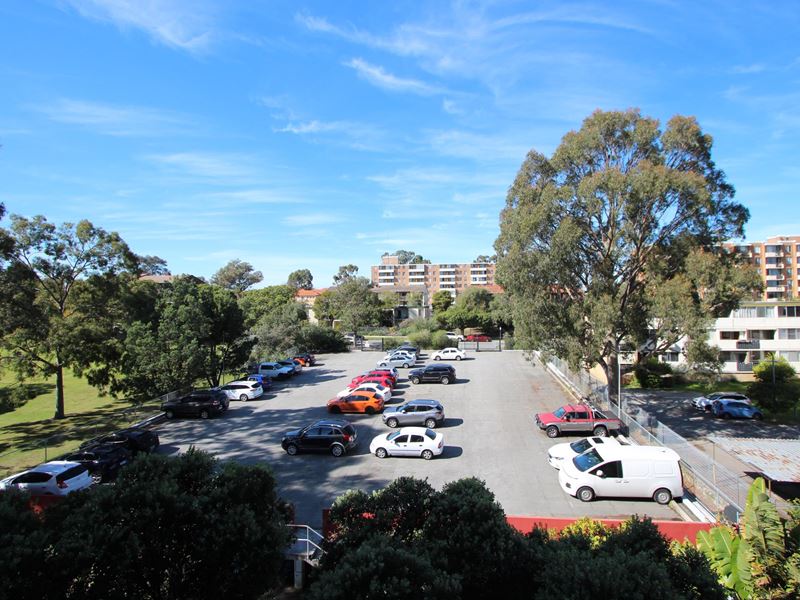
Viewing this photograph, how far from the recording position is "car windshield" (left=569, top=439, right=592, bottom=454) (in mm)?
18250

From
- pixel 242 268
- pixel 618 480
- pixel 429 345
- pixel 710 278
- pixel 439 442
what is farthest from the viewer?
pixel 242 268

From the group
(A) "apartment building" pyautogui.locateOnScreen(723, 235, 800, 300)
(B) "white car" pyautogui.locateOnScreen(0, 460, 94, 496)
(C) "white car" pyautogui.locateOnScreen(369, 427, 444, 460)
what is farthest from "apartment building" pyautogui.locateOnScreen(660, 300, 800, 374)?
(A) "apartment building" pyautogui.locateOnScreen(723, 235, 800, 300)

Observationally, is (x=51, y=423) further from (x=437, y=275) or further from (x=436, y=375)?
(x=437, y=275)

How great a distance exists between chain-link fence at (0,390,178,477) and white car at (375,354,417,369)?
1791cm

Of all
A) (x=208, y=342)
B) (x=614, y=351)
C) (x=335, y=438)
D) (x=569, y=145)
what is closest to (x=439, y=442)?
(x=335, y=438)

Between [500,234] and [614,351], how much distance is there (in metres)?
9.57

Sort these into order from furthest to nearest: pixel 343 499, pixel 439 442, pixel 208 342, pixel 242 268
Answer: pixel 242 268 < pixel 208 342 < pixel 439 442 < pixel 343 499

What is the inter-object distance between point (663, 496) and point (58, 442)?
24691 millimetres

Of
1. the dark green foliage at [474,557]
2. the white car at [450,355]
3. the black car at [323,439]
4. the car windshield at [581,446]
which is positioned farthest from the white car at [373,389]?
the dark green foliage at [474,557]

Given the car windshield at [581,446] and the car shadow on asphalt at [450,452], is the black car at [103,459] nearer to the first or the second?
the car shadow on asphalt at [450,452]

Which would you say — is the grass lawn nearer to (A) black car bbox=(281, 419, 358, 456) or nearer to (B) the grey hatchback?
(A) black car bbox=(281, 419, 358, 456)

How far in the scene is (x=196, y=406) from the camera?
2717 centimetres

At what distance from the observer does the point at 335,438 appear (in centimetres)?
2052

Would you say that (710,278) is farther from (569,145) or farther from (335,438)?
(335,438)
